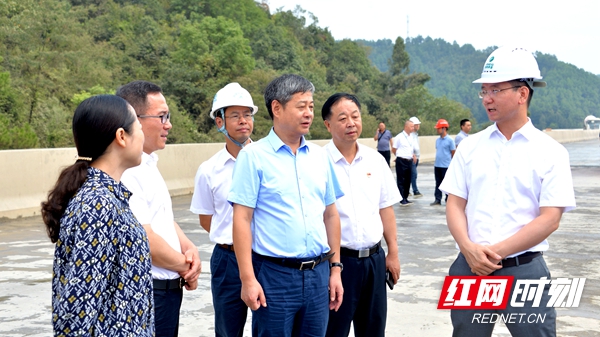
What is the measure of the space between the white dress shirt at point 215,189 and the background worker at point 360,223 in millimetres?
733

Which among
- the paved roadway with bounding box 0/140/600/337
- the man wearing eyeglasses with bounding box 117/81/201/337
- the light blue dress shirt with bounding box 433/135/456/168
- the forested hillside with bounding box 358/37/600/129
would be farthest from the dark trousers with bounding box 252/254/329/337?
the forested hillside with bounding box 358/37/600/129

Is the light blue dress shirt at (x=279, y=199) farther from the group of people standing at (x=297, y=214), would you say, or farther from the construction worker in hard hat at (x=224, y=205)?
the construction worker in hard hat at (x=224, y=205)

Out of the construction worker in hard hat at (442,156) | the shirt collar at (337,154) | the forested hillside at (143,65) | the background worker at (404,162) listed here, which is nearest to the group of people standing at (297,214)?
the shirt collar at (337,154)

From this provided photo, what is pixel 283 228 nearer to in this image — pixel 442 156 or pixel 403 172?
pixel 442 156

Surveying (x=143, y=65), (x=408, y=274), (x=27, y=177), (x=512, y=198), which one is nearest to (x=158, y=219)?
(x=512, y=198)

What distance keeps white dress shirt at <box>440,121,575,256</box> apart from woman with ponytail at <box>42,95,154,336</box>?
1.95 m

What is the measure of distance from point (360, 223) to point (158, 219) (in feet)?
4.98

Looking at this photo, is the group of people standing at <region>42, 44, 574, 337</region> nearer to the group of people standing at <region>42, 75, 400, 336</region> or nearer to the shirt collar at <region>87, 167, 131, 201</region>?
the group of people standing at <region>42, 75, 400, 336</region>

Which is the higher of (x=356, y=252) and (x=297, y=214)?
(x=297, y=214)

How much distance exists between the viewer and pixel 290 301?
381 cm

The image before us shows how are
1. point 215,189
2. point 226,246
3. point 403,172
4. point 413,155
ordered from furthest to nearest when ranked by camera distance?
point 413,155
point 403,172
point 215,189
point 226,246

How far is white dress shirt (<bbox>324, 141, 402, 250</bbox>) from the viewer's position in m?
4.74

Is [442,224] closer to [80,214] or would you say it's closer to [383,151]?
[383,151]

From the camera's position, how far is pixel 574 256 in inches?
363
